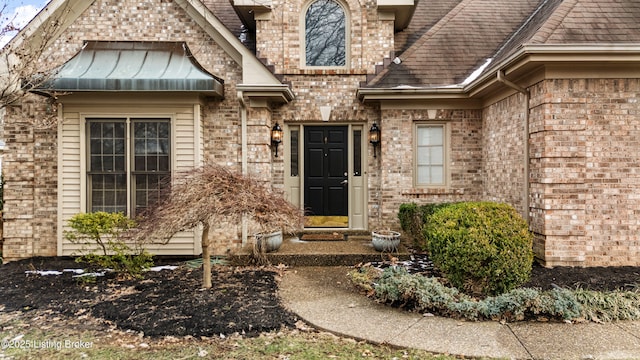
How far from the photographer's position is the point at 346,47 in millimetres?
8438

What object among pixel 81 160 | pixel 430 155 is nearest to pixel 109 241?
pixel 81 160

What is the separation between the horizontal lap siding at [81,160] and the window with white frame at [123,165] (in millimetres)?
156

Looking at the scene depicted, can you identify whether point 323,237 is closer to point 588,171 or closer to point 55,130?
point 588,171

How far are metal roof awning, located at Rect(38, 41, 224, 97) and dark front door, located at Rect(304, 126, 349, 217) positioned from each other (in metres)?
2.35

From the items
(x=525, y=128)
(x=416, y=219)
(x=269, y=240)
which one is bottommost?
(x=269, y=240)

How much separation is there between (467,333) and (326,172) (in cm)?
506

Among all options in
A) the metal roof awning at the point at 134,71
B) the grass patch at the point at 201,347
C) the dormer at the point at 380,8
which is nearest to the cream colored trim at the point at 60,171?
the metal roof awning at the point at 134,71

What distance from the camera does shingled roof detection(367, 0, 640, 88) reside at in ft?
19.6

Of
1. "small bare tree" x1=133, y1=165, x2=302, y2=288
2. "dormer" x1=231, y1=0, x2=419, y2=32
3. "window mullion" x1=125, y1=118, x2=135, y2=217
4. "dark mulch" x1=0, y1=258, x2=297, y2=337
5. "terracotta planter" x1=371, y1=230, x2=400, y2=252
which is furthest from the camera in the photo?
"dormer" x1=231, y1=0, x2=419, y2=32

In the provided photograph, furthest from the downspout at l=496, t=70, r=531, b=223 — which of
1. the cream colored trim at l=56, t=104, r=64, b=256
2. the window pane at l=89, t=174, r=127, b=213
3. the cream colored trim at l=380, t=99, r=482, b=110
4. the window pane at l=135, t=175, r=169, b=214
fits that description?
the cream colored trim at l=56, t=104, r=64, b=256

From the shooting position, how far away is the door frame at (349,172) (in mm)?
8453

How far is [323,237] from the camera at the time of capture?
310 inches

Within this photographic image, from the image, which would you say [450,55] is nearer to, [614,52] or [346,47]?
[346,47]

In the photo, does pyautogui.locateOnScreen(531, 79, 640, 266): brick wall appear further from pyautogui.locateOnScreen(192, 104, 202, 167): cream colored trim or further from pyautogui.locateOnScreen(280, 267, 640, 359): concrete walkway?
pyautogui.locateOnScreen(192, 104, 202, 167): cream colored trim
